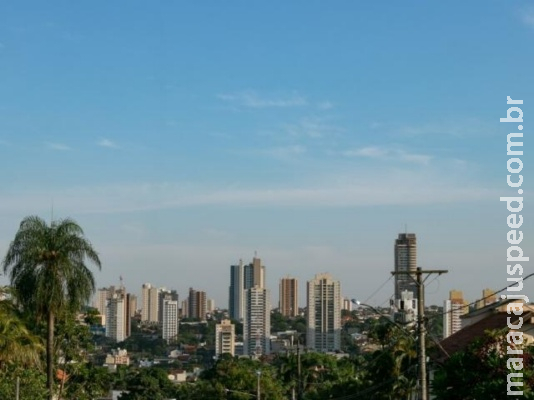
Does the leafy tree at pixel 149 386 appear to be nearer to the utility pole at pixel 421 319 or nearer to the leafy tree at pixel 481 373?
the leafy tree at pixel 481 373

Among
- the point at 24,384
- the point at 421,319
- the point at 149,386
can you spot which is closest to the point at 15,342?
the point at 24,384

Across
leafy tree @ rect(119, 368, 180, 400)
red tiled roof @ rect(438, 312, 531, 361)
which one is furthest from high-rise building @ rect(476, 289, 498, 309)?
leafy tree @ rect(119, 368, 180, 400)

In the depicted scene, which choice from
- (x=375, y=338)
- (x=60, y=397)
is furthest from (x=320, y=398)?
(x=60, y=397)

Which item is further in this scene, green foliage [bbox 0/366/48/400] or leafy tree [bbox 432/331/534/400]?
green foliage [bbox 0/366/48/400]

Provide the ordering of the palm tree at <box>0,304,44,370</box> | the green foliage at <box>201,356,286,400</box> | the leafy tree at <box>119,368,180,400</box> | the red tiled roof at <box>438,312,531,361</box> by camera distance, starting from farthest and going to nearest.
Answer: the leafy tree at <box>119,368,180,400</box>, the green foliage at <box>201,356,286,400</box>, the red tiled roof at <box>438,312,531,361</box>, the palm tree at <box>0,304,44,370</box>

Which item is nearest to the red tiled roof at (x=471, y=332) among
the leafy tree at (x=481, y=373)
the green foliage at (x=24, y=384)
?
the leafy tree at (x=481, y=373)

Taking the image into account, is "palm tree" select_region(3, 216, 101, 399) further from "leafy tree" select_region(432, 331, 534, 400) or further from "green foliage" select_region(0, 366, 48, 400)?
"leafy tree" select_region(432, 331, 534, 400)

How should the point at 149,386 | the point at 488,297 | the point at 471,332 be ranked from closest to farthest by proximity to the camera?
the point at 488,297
the point at 471,332
the point at 149,386

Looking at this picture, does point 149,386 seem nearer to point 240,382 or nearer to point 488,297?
point 240,382
